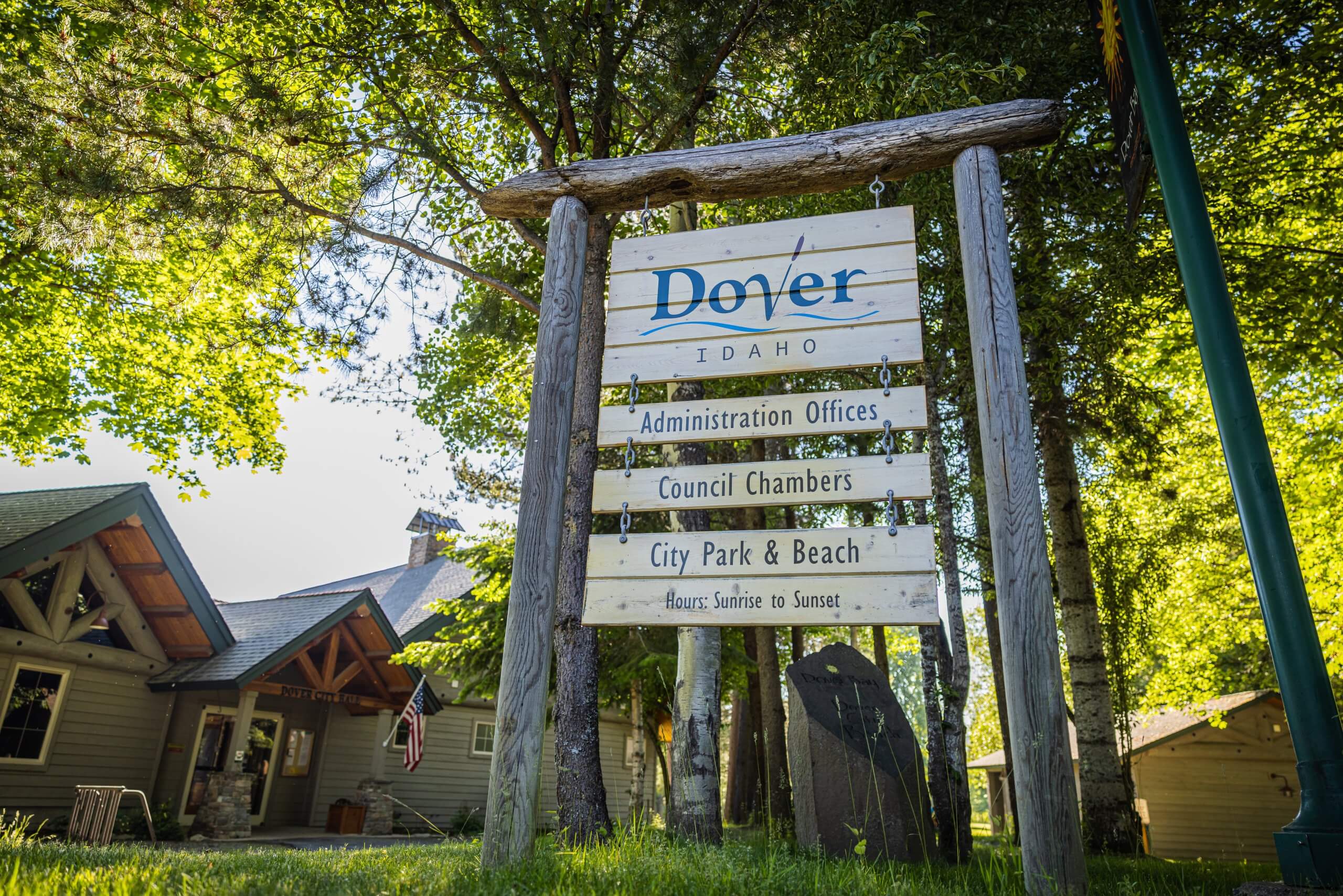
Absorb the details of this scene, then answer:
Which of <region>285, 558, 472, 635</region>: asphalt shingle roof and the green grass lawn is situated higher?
<region>285, 558, 472, 635</region>: asphalt shingle roof

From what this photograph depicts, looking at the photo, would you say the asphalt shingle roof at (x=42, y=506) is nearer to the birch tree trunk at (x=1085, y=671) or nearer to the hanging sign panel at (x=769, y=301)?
the hanging sign panel at (x=769, y=301)

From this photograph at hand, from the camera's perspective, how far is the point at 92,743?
41.3ft

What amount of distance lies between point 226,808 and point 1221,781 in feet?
68.2

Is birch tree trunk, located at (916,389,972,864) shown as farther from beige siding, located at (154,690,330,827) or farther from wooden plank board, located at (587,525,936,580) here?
beige siding, located at (154,690,330,827)

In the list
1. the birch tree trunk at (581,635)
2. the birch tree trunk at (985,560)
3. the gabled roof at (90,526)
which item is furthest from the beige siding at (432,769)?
the birch tree trunk at (581,635)

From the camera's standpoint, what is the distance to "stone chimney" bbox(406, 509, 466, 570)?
24.0m

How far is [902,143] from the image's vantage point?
4.14 meters

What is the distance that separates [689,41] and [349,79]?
161 inches

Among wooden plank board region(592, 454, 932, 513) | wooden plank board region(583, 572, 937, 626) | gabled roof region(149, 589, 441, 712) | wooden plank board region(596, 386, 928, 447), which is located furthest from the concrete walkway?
wooden plank board region(596, 386, 928, 447)

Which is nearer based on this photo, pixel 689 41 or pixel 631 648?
pixel 689 41

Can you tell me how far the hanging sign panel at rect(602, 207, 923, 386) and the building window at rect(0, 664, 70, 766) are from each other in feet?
41.7

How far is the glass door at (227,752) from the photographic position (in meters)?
13.9

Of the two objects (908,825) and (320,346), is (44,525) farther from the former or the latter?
(908,825)

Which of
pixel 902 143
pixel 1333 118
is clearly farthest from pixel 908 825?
pixel 1333 118
